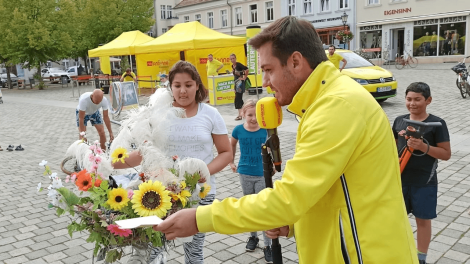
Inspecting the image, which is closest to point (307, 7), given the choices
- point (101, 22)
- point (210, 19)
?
point (210, 19)

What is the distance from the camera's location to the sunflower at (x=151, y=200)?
204 centimetres

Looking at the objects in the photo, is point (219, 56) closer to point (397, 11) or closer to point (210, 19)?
point (397, 11)

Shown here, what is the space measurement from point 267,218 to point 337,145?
0.36m

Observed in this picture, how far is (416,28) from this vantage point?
3312 cm

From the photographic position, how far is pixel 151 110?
2.89 meters

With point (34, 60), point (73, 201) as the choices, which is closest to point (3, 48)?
point (34, 60)

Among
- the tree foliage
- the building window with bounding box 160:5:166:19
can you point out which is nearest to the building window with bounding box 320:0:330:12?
the tree foliage

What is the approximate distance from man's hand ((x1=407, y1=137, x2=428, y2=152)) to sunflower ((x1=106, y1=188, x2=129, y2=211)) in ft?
7.61

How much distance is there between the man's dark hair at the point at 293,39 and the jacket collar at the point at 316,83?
0.04 metres

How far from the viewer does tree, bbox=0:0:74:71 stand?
30250mm

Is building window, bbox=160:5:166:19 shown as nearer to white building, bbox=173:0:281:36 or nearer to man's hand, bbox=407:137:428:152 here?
white building, bbox=173:0:281:36

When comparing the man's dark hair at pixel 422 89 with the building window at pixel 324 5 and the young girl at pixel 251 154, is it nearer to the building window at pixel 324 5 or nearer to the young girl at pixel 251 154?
the young girl at pixel 251 154

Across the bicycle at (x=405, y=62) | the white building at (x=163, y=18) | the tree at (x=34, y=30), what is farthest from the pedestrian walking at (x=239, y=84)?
the white building at (x=163, y=18)

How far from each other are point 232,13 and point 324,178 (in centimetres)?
4652
